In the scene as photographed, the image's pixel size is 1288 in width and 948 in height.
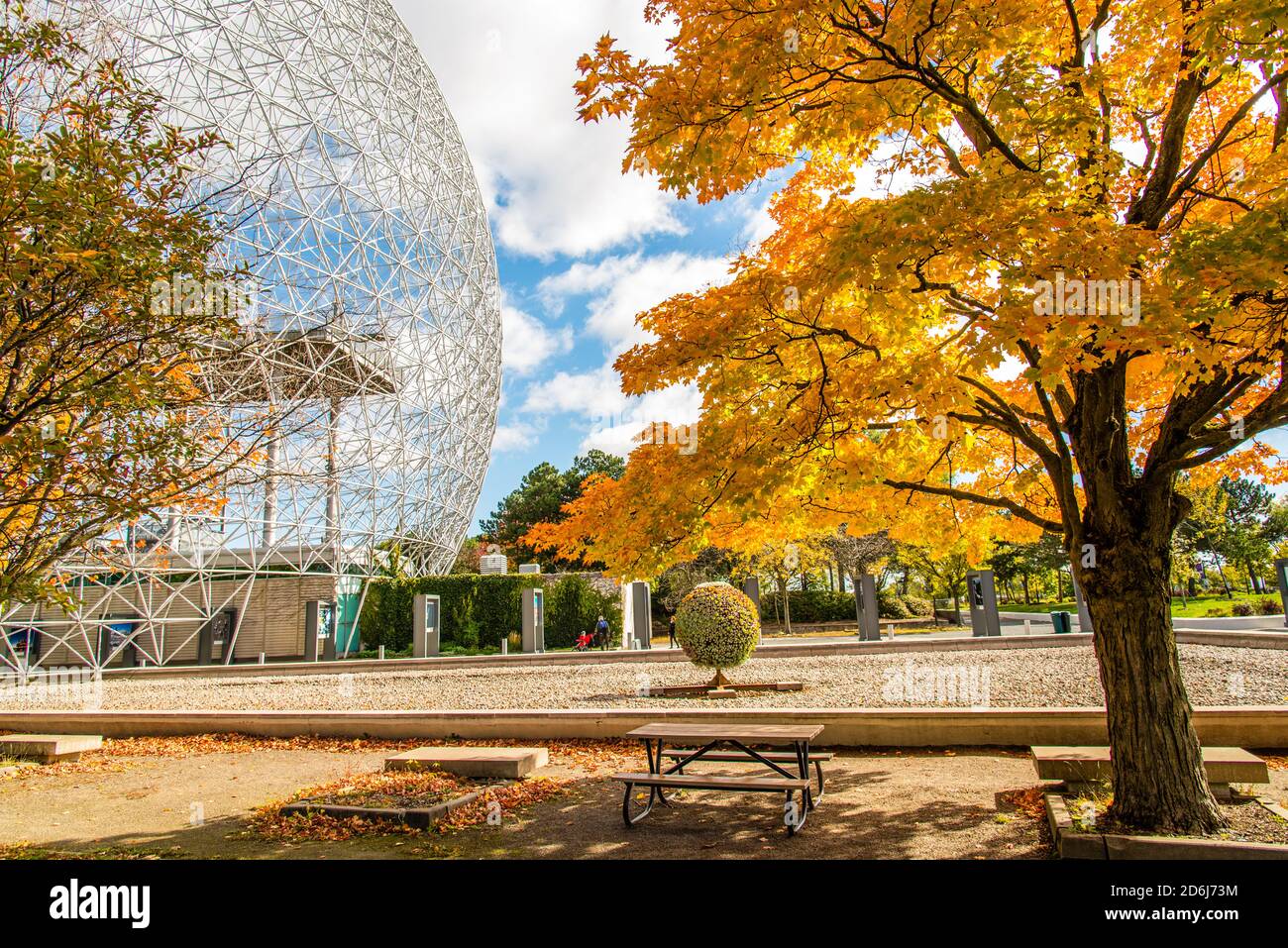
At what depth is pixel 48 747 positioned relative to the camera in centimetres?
948

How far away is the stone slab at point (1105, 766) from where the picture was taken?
540 cm

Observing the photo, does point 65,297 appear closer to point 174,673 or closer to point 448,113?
point 174,673

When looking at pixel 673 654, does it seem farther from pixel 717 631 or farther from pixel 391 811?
pixel 391 811

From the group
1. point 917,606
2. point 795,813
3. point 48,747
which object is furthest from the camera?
point 917,606

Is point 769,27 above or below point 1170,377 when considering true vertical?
above

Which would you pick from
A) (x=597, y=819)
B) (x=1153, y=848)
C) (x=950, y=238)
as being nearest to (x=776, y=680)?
(x=597, y=819)

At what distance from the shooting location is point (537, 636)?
2408cm

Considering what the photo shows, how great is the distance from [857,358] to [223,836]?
6.60 meters

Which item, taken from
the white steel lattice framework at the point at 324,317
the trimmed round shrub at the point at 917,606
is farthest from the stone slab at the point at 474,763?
the trimmed round shrub at the point at 917,606

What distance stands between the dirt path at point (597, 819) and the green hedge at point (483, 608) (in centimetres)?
1988

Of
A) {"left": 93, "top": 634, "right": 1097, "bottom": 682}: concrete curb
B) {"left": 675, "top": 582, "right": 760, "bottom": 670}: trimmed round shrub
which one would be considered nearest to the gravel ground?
{"left": 93, "top": 634, "right": 1097, "bottom": 682}: concrete curb

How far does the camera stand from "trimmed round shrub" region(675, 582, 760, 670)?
12.7 meters

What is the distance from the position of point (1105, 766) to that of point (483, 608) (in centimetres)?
2530
